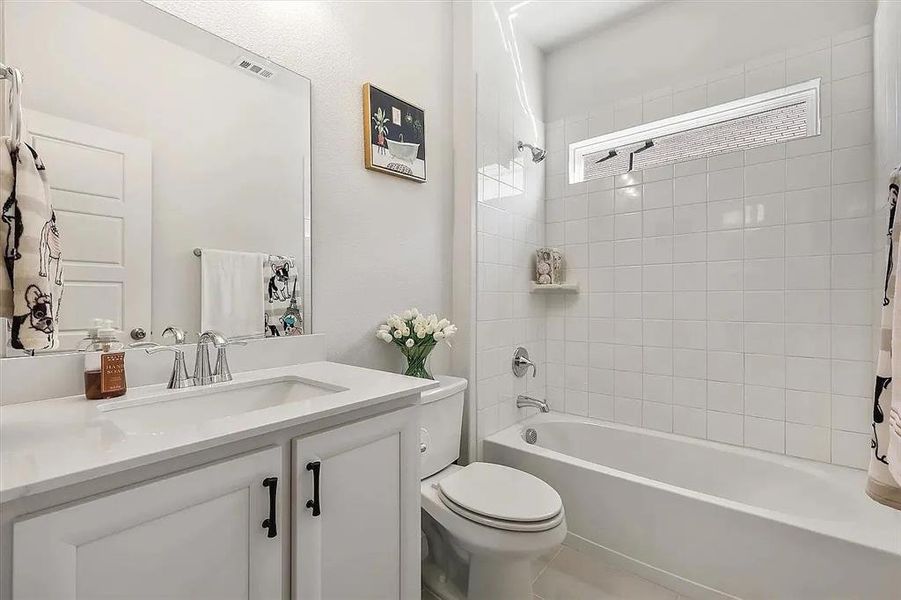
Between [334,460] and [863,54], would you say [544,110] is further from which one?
[334,460]

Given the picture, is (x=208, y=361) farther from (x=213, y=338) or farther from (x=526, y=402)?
(x=526, y=402)

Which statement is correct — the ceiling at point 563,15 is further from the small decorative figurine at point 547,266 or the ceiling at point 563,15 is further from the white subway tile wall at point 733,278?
the small decorative figurine at point 547,266

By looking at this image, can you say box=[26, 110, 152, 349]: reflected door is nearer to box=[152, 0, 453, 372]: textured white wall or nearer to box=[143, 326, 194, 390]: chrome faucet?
box=[143, 326, 194, 390]: chrome faucet

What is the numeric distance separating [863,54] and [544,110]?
1460 mm

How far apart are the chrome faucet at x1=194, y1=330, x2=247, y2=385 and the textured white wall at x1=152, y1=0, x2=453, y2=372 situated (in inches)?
15.2

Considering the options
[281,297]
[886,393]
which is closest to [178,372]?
[281,297]

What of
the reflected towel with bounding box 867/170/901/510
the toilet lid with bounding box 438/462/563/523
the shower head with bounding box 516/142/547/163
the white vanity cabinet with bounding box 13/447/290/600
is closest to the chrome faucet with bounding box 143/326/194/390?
the white vanity cabinet with bounding box 13/447/290/600

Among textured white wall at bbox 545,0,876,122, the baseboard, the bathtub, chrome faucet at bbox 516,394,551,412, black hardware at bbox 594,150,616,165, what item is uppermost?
textured white wall at bbox 545,0,876,122

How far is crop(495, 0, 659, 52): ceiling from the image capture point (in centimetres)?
227

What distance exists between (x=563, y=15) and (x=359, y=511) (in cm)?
259

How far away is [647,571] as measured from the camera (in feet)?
5.58

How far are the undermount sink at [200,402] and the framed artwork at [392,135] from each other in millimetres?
946

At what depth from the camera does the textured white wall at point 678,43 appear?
1.92 m

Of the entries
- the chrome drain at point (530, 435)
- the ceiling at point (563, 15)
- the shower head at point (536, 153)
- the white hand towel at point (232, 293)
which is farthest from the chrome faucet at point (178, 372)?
the ceiling at point (563, 15)
